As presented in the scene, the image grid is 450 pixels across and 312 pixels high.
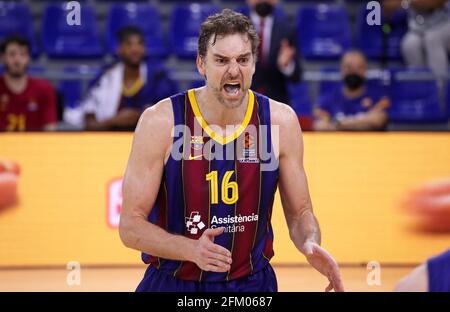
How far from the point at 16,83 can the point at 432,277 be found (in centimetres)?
574

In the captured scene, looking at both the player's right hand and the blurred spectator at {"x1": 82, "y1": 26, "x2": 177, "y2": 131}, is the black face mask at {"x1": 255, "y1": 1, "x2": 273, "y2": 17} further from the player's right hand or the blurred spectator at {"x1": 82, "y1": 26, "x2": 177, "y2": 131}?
the player's right hand

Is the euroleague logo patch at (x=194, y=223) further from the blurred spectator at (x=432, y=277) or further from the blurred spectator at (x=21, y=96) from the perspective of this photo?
the blurred spectator at (x=21, y=96)

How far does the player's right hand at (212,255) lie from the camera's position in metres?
3.36

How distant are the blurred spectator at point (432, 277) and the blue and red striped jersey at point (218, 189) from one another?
1.36 metres

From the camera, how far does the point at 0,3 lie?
8.86 m

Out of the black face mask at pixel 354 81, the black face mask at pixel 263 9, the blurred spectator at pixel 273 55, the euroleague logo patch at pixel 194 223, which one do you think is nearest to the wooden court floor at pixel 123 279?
the blurred spectator at pixel 273 55

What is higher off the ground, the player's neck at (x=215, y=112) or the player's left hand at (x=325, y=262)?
the player's neck at (x=215, y=112)
